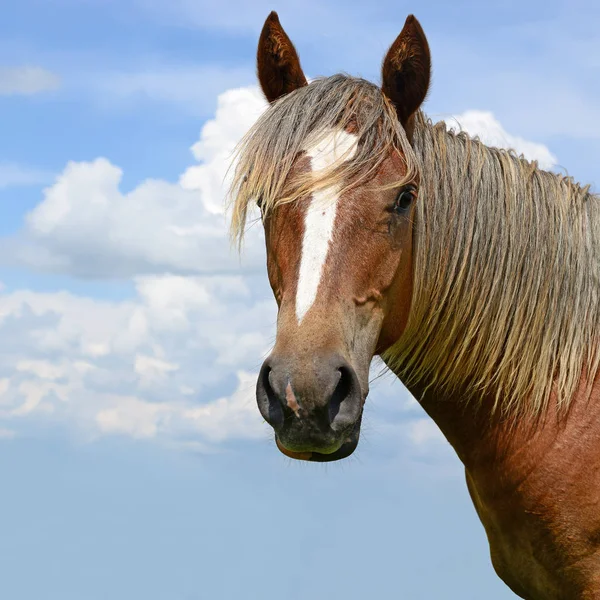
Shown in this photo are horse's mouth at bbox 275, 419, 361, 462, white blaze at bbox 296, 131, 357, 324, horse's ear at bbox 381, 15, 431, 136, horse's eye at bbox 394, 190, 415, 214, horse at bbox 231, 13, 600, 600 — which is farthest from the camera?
horse's ear at bbox 381, 15, 431, 136

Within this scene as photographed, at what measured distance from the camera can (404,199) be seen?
16.2ft

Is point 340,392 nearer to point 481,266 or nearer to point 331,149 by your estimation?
point 331,149

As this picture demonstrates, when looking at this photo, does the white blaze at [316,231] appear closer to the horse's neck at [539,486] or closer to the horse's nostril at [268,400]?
the horse's nostril at [268,400]

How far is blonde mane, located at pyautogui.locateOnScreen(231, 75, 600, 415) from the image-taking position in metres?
5.15

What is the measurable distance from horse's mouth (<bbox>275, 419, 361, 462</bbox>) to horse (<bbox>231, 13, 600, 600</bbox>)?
336 millimetres

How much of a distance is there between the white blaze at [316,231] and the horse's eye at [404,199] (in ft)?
1.31

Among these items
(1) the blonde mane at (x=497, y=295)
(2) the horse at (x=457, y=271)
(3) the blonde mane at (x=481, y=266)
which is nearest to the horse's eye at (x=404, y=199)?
(2) the horse at (x=457, y=271)

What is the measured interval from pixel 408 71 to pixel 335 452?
2.61 m

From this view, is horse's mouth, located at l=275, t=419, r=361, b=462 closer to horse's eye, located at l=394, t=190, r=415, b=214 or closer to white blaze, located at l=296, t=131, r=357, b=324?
white blaze, located at l=296, t=131, r=357, b=324

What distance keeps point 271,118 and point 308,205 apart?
90 centimetres

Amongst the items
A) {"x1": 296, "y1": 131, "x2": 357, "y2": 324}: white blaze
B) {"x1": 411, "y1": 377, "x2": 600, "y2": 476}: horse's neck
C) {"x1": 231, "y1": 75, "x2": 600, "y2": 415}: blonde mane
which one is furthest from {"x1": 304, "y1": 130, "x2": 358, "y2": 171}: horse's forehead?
{"x1": 411, "y1": 377, "x2": 600, "y2": 476}: horse's neck

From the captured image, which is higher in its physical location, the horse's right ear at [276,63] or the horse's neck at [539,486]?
the horse's right ear at [276,63]

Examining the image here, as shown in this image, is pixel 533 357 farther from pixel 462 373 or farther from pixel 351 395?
pixel 351 395

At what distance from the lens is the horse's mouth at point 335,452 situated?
422cm
